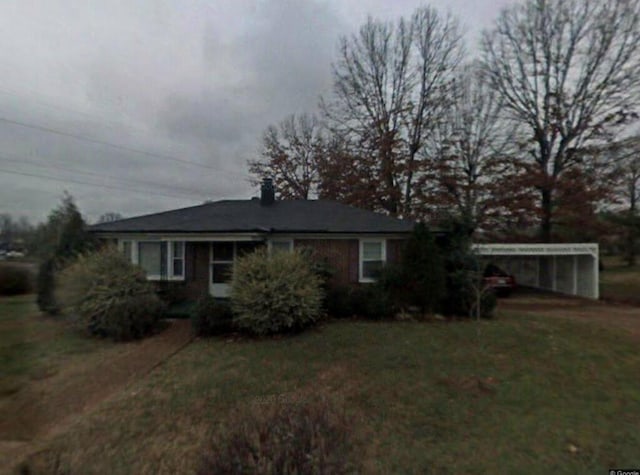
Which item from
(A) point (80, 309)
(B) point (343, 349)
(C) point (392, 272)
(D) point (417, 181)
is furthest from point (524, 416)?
(D) point (417, 181)

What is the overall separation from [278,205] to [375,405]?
11.8 metres

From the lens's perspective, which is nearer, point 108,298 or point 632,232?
point 108,298

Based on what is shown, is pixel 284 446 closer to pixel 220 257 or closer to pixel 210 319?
pixel 210 319

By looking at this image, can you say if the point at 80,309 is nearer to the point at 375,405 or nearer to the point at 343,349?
the point at 343,349

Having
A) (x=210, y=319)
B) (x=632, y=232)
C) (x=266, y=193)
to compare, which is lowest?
(x=210, y=319)

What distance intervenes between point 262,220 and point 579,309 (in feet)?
40.2

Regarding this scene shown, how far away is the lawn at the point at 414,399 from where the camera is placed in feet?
12.1

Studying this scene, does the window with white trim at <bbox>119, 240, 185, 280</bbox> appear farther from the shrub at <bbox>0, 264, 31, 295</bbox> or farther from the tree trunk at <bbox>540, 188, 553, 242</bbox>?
the tree trunk at <bbox>540, 188, 553, 242</bbox>

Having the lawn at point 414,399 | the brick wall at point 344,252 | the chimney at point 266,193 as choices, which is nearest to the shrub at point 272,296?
the lawn at point 414,399

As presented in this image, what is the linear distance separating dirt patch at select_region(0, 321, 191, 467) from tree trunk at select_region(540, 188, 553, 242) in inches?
794

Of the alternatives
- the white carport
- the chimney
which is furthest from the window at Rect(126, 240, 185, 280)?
the white carport

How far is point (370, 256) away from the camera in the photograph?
12773 mm

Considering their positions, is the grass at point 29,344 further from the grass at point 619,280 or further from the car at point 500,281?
the grass at point 619,280

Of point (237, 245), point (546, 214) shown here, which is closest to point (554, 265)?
point (546, 214)
